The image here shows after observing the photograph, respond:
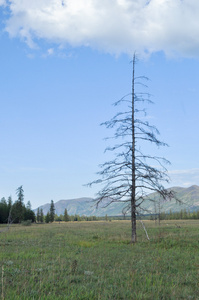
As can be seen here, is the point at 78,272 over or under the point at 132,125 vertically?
under

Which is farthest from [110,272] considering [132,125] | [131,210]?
[132,125]

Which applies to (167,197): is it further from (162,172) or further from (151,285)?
(151,285)

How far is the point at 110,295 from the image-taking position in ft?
18.1

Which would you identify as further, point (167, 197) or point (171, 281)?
point (167, 197)

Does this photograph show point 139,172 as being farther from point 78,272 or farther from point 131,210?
point 78,272

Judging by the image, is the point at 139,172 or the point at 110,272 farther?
the point at 139,172

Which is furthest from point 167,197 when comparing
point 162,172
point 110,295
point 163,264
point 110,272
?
point 110,295

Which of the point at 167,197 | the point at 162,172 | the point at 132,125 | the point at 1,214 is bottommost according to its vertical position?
the point at 1,214

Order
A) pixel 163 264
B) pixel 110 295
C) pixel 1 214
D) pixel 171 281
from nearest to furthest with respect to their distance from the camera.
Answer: pixel 110 295 < pixel 171 281 < pixel 163 264 < pixel 1 214

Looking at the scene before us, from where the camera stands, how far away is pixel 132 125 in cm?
1992

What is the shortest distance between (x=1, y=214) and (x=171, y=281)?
295 feet

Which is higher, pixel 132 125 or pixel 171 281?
pixel 132 125

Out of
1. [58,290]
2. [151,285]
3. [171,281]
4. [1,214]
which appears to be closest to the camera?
[58,290]

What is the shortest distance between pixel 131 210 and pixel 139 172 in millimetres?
2778
